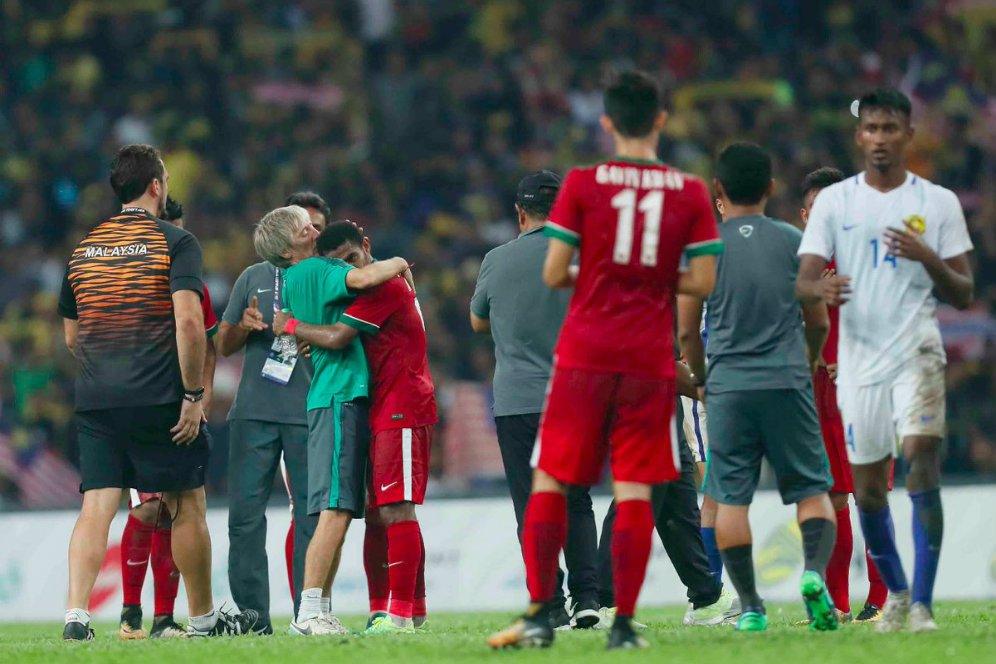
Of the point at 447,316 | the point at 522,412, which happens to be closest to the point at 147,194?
the point at 522,412

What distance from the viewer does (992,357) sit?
53.1 feet

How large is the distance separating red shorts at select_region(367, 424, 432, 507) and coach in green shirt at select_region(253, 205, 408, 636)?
155 millimetres

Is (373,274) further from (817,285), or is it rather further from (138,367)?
(817,285)

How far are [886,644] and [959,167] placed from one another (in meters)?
13.6

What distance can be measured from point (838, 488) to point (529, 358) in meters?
1.95

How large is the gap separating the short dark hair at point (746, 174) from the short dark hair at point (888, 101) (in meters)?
0.55

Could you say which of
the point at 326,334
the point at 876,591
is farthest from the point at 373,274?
the point at 876,591

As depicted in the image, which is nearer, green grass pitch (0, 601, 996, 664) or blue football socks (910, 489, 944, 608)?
green grass pitch (0, 601, 996, 664)

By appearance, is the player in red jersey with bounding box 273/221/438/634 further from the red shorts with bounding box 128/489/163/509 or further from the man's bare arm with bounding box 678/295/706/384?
the man's bare arm with bounding box 678/295/706/384

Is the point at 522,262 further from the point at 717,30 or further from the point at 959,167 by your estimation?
the point at 717,30

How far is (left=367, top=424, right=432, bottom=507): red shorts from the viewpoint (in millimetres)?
8211

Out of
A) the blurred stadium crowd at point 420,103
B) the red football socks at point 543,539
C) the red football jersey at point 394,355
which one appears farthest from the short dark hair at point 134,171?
the blurred stadium crowd at point 420,103

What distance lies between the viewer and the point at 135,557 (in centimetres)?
923

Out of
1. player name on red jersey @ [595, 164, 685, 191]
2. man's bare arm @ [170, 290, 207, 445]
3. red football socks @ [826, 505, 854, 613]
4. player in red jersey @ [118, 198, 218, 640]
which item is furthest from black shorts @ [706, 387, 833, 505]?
player in red jersey @ [118, 198, 218, 640]
